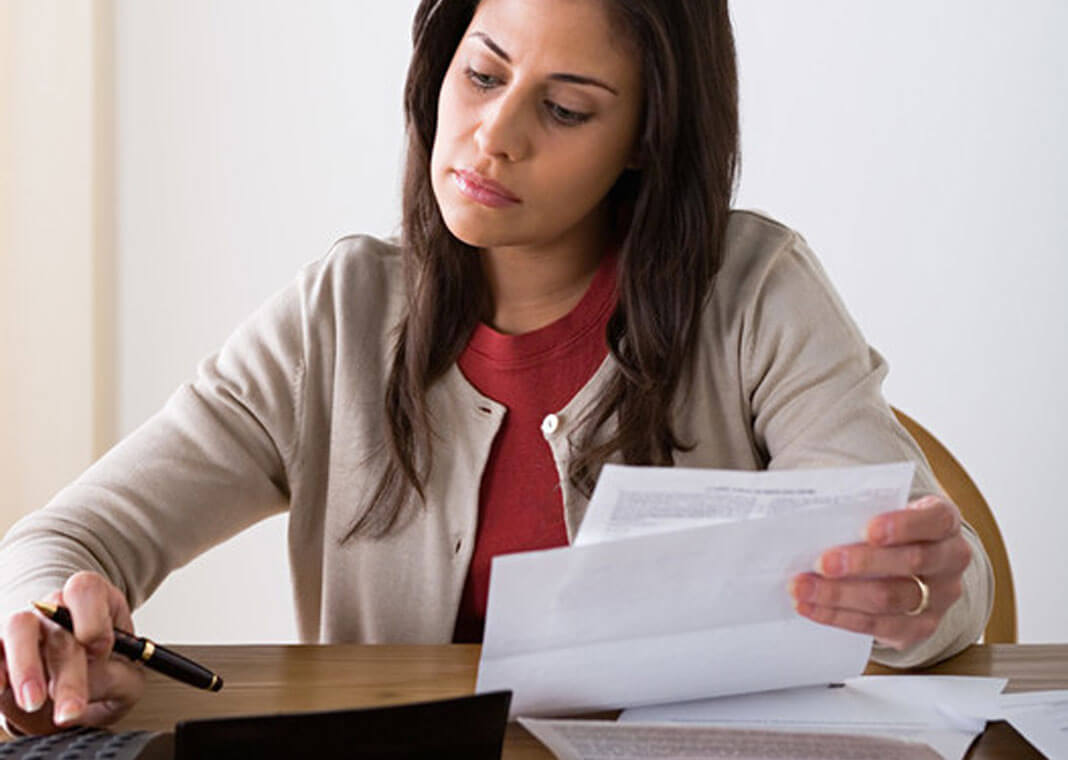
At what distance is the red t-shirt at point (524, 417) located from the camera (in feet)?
4.75

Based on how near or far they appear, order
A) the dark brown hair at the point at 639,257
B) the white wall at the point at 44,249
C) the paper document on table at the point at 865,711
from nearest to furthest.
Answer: the paper document on table at the point at 865,711 → the dark brown hair at the point at 639,257 → the white wall at the point at 44,249

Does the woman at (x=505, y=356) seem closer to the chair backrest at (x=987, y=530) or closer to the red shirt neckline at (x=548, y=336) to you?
the red shirt neckline at (x=548, y=336)

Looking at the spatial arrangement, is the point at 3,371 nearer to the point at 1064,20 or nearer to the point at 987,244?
the point at 987,244

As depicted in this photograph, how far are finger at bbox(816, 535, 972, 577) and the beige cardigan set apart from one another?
0.25m

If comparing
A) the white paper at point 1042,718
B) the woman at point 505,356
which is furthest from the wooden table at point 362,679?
the woman at point 505,356

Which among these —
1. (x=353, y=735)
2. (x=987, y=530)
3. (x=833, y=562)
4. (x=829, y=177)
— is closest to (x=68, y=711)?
(x=353, y=735)

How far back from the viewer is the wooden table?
1.04 metres

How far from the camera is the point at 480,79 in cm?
139

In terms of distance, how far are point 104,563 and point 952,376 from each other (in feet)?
6.07

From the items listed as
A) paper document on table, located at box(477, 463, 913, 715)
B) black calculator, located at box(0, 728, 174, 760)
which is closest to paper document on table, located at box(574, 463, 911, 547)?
paper document on table, located at box(477, 463, 913, 715)

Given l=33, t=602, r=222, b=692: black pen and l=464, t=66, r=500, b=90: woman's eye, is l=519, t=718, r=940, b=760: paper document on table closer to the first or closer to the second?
l=33, t=602, r=222, b=692: black pen

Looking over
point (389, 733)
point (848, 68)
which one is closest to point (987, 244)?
point (848, 68)

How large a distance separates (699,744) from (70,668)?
425 mm

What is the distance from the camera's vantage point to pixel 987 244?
2.71m
